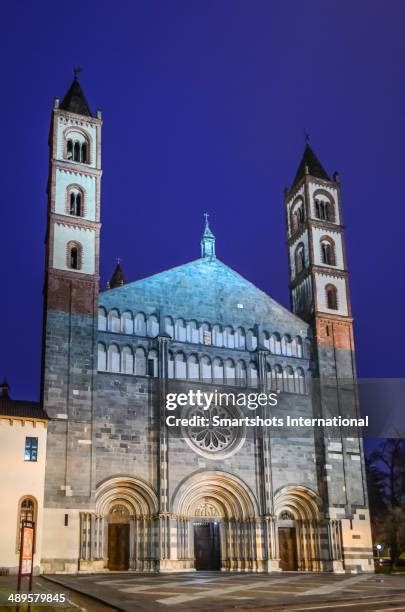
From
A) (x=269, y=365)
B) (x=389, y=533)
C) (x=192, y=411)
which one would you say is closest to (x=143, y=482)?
(x=192, y=411)

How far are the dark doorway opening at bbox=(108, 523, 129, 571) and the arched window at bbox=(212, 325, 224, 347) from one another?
10.8m

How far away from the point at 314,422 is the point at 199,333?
8354 millimetres

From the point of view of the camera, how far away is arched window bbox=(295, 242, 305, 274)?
4322 centimetres

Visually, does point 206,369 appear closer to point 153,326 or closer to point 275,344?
point 153,326

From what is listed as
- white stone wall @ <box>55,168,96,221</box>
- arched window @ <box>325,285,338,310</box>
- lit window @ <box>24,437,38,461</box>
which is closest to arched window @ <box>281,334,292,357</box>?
arched window @ <box>325,285,338,310</box>

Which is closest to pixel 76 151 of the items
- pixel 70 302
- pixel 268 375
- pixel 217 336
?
pixel 70 302

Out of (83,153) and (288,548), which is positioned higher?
(83,153)

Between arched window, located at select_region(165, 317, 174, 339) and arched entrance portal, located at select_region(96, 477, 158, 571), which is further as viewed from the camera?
arched window, located at select_region(165, 317, 174, 339)

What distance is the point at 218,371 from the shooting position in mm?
36594

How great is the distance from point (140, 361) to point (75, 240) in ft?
24.3

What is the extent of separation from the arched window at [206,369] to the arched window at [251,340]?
294 centimetres

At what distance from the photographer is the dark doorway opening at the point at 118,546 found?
32.2 meters

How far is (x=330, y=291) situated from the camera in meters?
41.8

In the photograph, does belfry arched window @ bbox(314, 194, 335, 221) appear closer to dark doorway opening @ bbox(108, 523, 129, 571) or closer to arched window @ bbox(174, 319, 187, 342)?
arched window @ bbox(174, 319, 187, 342)
